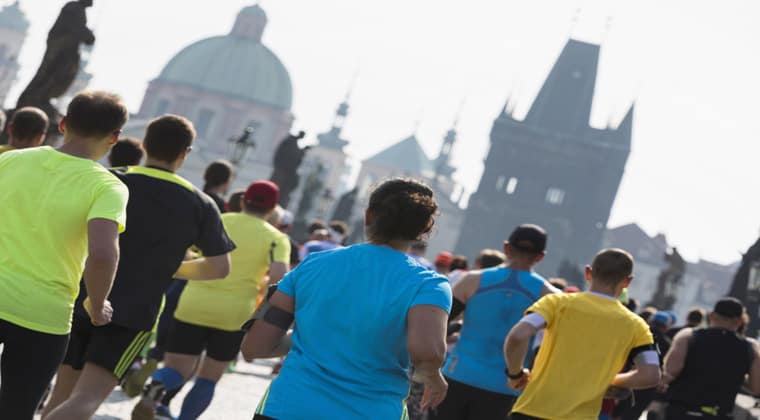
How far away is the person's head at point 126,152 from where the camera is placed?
258 inches

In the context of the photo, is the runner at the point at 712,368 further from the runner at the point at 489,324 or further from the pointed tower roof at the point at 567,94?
the pointed tower roof at the point at 567,94

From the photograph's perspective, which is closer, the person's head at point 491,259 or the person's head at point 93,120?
the person's head at point 93,120

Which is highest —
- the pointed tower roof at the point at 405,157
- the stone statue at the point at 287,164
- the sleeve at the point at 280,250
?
the sleeve at the point at 280,250

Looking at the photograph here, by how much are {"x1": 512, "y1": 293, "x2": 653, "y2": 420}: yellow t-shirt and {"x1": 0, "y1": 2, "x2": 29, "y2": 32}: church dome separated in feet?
428

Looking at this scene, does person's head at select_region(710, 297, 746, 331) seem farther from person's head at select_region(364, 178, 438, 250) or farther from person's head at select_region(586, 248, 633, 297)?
person's head at select_region(364, 178, 438, 250)

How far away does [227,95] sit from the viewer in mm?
94750

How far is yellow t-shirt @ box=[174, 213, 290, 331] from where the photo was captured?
6953 mm

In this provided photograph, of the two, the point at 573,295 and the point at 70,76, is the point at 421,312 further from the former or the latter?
the point at 70,76

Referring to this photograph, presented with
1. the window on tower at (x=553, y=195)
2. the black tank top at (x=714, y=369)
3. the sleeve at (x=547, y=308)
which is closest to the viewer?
the sleeve at (x=547, y=308)

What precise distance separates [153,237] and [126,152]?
1.32 metres

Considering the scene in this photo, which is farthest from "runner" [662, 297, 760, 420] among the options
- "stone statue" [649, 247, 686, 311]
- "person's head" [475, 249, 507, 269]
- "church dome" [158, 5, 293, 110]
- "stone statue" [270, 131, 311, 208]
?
"church dome" [158, 5, 293, 110]

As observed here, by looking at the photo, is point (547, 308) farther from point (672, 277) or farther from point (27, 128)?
point (672, 277)

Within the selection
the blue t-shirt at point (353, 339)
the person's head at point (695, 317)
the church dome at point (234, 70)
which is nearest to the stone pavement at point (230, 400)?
the person's head at point (695, 317)

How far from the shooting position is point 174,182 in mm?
5465
